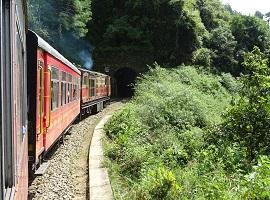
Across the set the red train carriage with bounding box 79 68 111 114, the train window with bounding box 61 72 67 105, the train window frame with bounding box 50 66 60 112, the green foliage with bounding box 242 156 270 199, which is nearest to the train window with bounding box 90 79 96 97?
the red train carriage with bounding box 79 68 111 114

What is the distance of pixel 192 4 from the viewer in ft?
131

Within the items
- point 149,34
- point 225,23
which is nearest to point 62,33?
point 149,34

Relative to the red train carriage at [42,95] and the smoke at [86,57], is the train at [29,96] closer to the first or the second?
the red train carriage at [42,95]

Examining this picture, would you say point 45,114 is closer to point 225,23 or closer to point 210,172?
point 210,172

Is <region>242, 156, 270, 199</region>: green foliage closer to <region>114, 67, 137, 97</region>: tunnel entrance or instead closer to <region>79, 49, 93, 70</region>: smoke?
<region>79, 49, 93, 70</region>: smoke

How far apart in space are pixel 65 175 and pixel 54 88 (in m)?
1.88

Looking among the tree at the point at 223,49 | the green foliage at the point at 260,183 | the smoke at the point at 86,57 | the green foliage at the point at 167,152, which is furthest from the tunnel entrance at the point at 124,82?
the green foliage at the point at 260,183

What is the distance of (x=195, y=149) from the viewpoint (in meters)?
11.7

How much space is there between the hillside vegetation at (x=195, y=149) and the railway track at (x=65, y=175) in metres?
0.67

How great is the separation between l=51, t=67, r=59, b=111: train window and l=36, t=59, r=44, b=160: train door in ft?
3.84

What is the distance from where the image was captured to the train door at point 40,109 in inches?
275

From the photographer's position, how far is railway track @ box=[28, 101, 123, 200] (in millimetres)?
7781

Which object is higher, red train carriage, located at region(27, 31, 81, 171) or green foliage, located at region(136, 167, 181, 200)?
red train carriage, located at region(27, 31, 81, 171)

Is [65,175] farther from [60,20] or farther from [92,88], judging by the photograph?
[60,20]
